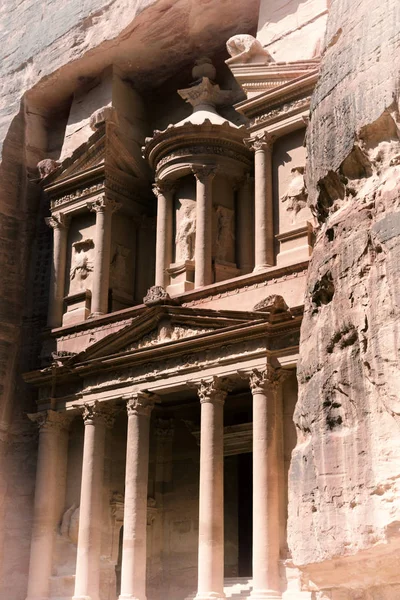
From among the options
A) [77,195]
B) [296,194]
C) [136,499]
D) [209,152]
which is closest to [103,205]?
[77,195]

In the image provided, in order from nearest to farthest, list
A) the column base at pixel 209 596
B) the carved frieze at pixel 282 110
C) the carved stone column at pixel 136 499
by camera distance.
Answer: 1. the column base at pixel 209 596
2. the carved stone column at pixel 136 499
3. the carved frieze at pixel 282 110

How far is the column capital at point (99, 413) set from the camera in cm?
2294

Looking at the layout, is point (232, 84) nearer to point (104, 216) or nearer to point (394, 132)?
point (104, 216)

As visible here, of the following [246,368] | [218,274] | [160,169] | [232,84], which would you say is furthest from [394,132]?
[232,84]

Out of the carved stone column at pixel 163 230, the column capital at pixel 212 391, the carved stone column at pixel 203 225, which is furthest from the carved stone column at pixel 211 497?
the carved stone column at pixel 163 230

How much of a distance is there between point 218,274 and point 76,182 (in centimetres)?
560

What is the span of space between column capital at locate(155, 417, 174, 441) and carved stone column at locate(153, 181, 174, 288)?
337cm

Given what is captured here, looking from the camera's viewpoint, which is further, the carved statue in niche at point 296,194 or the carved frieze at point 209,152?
the carved frieze at point 209,152

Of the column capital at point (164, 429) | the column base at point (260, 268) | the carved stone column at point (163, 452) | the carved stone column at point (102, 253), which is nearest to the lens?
the column base at point (260, 268)

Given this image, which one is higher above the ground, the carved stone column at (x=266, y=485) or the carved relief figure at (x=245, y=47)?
the carved relief figure at (x=245, y=47)

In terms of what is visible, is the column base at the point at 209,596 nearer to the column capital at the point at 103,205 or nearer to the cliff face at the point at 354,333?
the cliff face at the point at 354,333

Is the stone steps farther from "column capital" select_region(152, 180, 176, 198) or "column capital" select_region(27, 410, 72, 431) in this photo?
"column capital" select_region(152, 180, 176, 198)

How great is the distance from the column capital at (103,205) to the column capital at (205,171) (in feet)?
9.78

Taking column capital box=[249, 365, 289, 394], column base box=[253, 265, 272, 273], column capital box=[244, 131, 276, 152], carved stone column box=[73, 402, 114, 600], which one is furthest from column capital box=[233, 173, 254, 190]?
carved stone column box=[73, 402, 114, 600]
